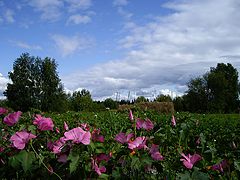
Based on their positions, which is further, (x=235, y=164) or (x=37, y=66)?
(x=37, y=66)

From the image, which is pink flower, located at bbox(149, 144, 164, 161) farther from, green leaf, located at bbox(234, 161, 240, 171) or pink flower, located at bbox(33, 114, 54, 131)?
pink flower, located at bbox(33, 114, 54, 131)

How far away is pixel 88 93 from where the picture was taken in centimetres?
5072

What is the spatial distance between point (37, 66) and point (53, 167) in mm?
49198

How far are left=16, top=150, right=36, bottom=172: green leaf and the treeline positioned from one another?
41588 mm

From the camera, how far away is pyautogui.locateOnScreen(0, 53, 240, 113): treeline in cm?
4591

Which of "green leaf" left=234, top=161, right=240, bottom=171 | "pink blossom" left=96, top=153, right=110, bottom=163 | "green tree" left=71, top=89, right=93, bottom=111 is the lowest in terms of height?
"green leaf" left=234, top=161, right=240, bottom=171

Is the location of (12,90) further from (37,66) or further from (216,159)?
(216,159)

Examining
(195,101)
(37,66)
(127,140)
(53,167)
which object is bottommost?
(53,167)

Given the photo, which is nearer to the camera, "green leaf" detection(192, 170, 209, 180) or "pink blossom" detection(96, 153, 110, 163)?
"green leaf" detection(192, 170, 209, 180)

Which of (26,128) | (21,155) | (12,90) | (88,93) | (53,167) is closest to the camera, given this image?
(21,155)

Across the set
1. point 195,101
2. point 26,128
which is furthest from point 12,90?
point 26,128

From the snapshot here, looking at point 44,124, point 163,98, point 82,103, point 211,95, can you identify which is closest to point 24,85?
point 82,103

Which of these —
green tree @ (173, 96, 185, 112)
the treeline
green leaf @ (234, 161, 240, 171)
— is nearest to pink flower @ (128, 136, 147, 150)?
green leaf @ (234, 161, 240, 171)

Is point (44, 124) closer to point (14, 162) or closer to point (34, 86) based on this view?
point (14, 162)
